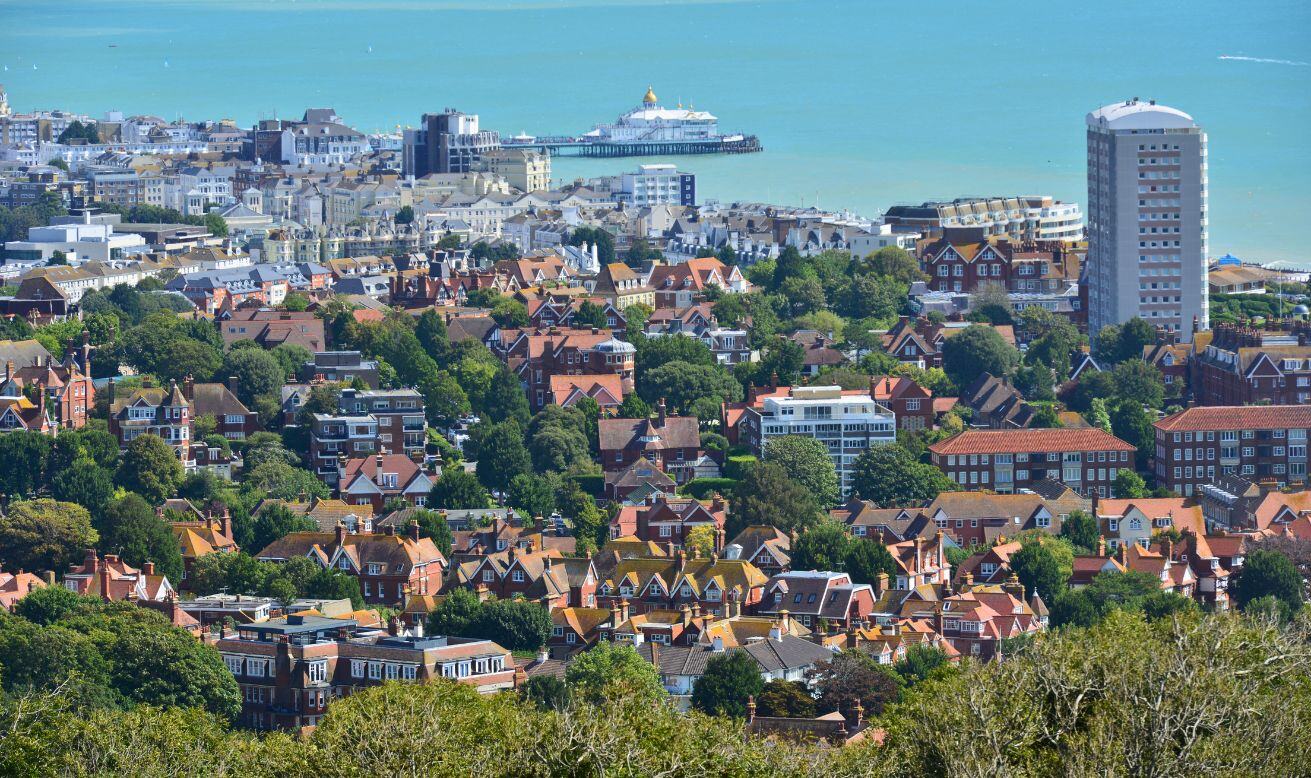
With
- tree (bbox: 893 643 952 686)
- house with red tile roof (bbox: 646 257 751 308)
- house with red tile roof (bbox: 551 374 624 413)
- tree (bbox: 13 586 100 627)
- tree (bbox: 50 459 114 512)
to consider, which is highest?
house with red tile roof (bbox: 646 257 751 308)

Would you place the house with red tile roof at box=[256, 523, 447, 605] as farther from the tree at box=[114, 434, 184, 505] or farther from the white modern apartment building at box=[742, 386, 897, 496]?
the white modern apartment building at box=[742, 386, 897, 496]

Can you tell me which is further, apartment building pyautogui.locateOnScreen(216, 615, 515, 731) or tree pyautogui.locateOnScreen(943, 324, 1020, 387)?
tree pyautogui.locateOnScreen(943, 324, 1020, 387)

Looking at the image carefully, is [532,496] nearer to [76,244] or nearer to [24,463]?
[24,463]

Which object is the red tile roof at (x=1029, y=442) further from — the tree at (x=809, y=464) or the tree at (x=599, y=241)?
the tree at (x=599, y=241)

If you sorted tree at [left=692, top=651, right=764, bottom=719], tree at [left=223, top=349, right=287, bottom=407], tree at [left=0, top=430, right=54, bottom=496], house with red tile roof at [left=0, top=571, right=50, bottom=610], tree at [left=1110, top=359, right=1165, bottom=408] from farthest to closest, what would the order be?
tree at [left=1110, top=359, right=1165, bottom=408] < tree at [left=223, top=349, right=287, bottom=407] < tree at [left=0, top=430, right=54, bottom=496] < house with red tile roof at [left=0, top=571, right=50, bottom=610] < tree at [left=692, top=651, right=764, bottom=719]

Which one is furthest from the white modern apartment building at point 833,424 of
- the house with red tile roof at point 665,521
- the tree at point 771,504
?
the house with red tile roof at point 665,521

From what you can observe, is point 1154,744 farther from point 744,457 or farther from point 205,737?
point 744,457

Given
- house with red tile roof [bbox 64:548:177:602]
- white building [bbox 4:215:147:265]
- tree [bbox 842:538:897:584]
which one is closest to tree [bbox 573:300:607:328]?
white building [bbox 4:215:147:265]
